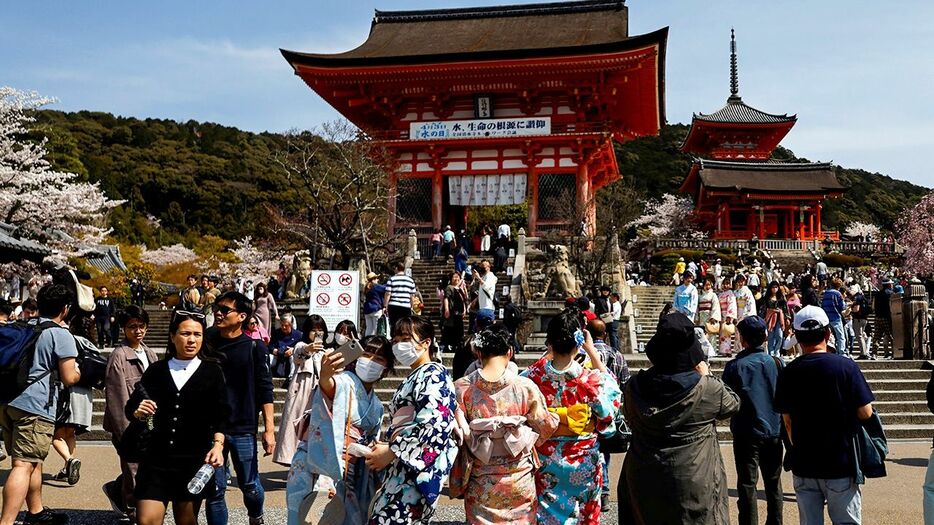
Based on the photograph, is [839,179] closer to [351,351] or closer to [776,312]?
[776,312]

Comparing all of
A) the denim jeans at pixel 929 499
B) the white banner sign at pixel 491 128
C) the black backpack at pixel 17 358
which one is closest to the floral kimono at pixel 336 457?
the black backpack at pixel 17 358

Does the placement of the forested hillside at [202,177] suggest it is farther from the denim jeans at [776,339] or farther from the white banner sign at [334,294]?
the white banner sign at [334,294]

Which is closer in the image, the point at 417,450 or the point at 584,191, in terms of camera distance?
the point at 417,450

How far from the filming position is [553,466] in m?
4.56

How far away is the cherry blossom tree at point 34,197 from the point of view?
82.3 feet

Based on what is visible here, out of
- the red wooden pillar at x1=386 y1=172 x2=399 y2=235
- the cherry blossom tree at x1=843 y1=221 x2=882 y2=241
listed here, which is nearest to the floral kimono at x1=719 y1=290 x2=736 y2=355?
the red wooden pillar at x1=386 y1=172 x2=399 y2=235

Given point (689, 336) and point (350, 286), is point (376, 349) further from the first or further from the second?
point (350, 286)

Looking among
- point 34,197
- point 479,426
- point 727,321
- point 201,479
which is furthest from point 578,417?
point 34,197

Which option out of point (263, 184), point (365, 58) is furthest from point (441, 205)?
point (263, 184)

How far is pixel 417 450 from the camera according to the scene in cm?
389

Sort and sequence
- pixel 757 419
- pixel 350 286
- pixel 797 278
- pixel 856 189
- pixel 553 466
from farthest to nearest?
pixel 856 189, pixel 797 278, pixel 350 286, pixel 757 419, pixel 553 466

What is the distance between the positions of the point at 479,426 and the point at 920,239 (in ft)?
134

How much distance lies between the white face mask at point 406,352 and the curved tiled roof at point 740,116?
161 ft

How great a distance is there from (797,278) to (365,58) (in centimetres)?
1727
